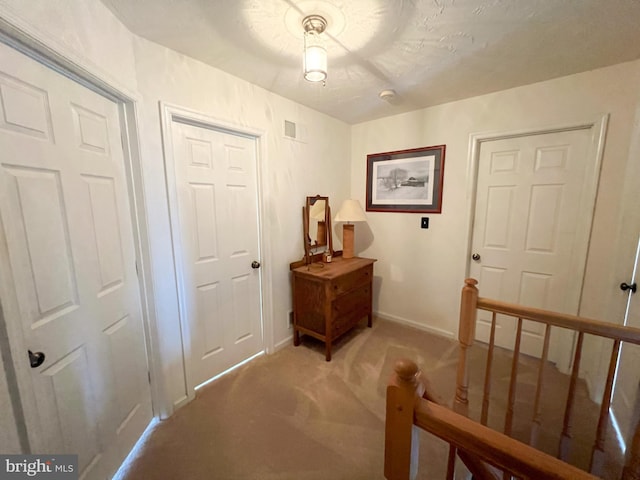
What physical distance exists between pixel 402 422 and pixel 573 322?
3.44 ft

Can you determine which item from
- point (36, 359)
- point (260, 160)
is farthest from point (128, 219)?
point (260, 160)

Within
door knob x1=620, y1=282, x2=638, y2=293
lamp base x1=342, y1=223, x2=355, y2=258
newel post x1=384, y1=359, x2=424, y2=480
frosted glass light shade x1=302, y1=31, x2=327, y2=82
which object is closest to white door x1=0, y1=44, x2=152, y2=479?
frosted glass light shade x1=302, y1=31, x2=327, y2=82

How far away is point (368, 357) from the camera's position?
2.34 m

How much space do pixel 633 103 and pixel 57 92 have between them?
3265 millimetres

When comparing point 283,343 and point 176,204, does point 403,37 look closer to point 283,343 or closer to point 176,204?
point 176,204

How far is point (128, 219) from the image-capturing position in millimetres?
1451

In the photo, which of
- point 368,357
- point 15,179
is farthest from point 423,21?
point 368,357

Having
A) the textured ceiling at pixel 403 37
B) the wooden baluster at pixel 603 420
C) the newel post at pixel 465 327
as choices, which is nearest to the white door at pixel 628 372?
the wooden baluster at pixel 603 420

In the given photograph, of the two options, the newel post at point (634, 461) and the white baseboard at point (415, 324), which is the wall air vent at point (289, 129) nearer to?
the white baseboard at point (415, 324)

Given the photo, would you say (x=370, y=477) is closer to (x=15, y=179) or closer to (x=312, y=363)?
(x=312, y=363)

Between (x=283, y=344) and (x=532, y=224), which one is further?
(x=283, y=344)

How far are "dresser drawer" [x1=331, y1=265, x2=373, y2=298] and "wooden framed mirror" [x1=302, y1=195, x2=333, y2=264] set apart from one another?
396 millimetres

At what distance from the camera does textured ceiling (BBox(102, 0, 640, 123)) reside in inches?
47.5

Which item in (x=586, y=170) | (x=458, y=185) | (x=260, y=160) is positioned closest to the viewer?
(x=586, y=170)
